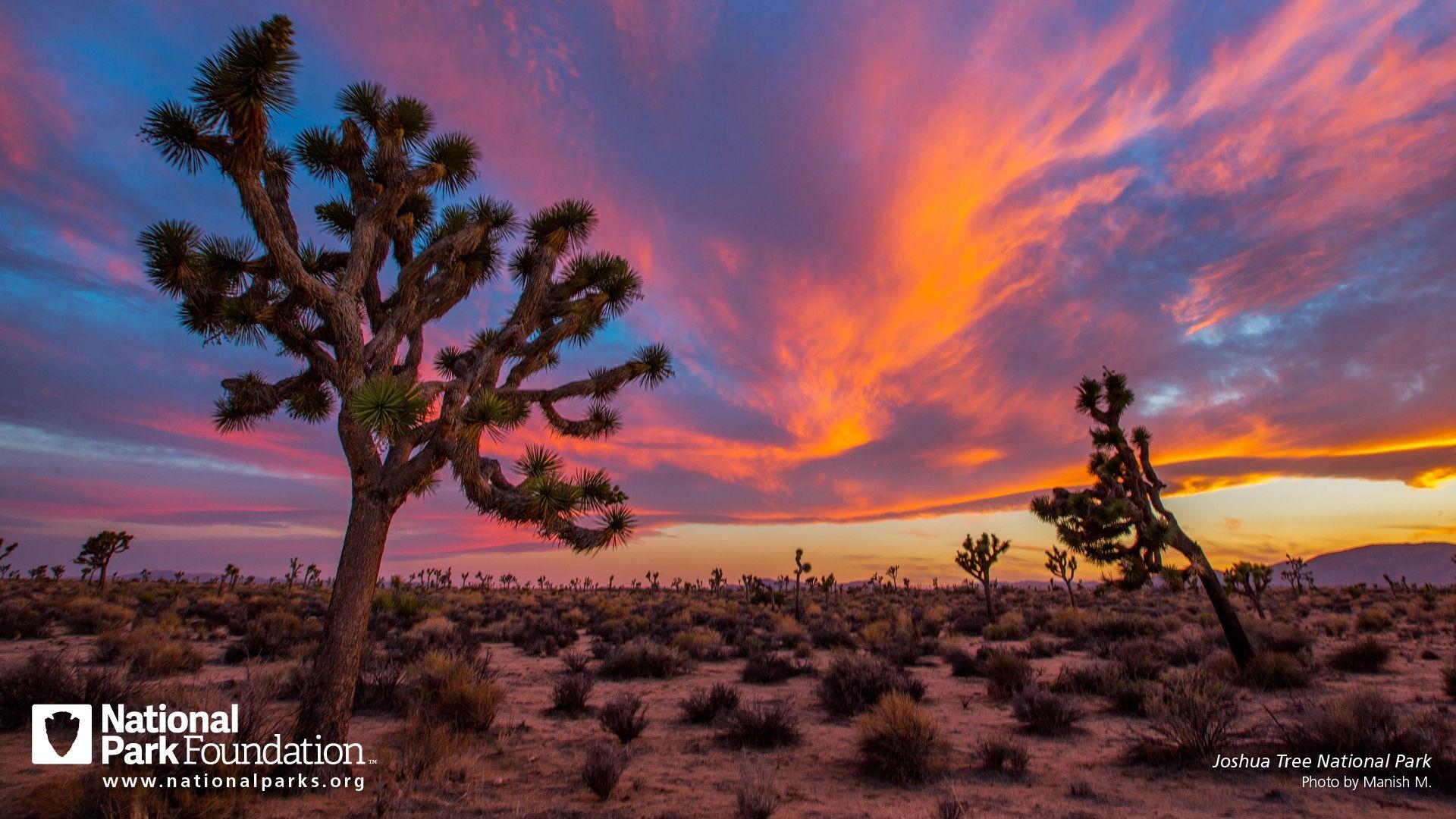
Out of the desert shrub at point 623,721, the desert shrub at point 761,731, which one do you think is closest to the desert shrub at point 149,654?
the desert shrub at point 623,721

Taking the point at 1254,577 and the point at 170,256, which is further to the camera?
the point at 1254,577

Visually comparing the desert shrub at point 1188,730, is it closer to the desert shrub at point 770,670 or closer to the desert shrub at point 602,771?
the desert shrub at point 602,771

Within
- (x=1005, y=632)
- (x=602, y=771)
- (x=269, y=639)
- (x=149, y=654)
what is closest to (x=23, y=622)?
(x=269, y=639)

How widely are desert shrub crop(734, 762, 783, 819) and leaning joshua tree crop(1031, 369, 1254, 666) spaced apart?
10.4 meters

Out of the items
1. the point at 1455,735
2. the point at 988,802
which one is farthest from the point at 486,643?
the point at 1455,735

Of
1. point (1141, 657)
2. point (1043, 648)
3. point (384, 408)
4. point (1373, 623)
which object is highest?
point (384, 408)

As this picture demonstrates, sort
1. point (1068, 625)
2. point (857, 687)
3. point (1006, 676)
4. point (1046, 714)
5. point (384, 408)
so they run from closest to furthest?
1. point (384, 408)
2. point (1046, 714)
3. point (857, 687)
4. point (1006, 676)
5. point (1068, 625)

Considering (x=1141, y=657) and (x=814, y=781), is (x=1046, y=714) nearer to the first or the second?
(x=814, y=781)

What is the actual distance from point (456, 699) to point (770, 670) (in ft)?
21.4

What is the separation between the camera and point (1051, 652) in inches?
620

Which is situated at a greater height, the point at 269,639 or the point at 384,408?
the point at 384,408

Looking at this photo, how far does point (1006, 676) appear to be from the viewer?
36.0 feet

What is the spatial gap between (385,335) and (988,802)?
887cm

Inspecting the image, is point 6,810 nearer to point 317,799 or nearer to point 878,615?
point 317,799
